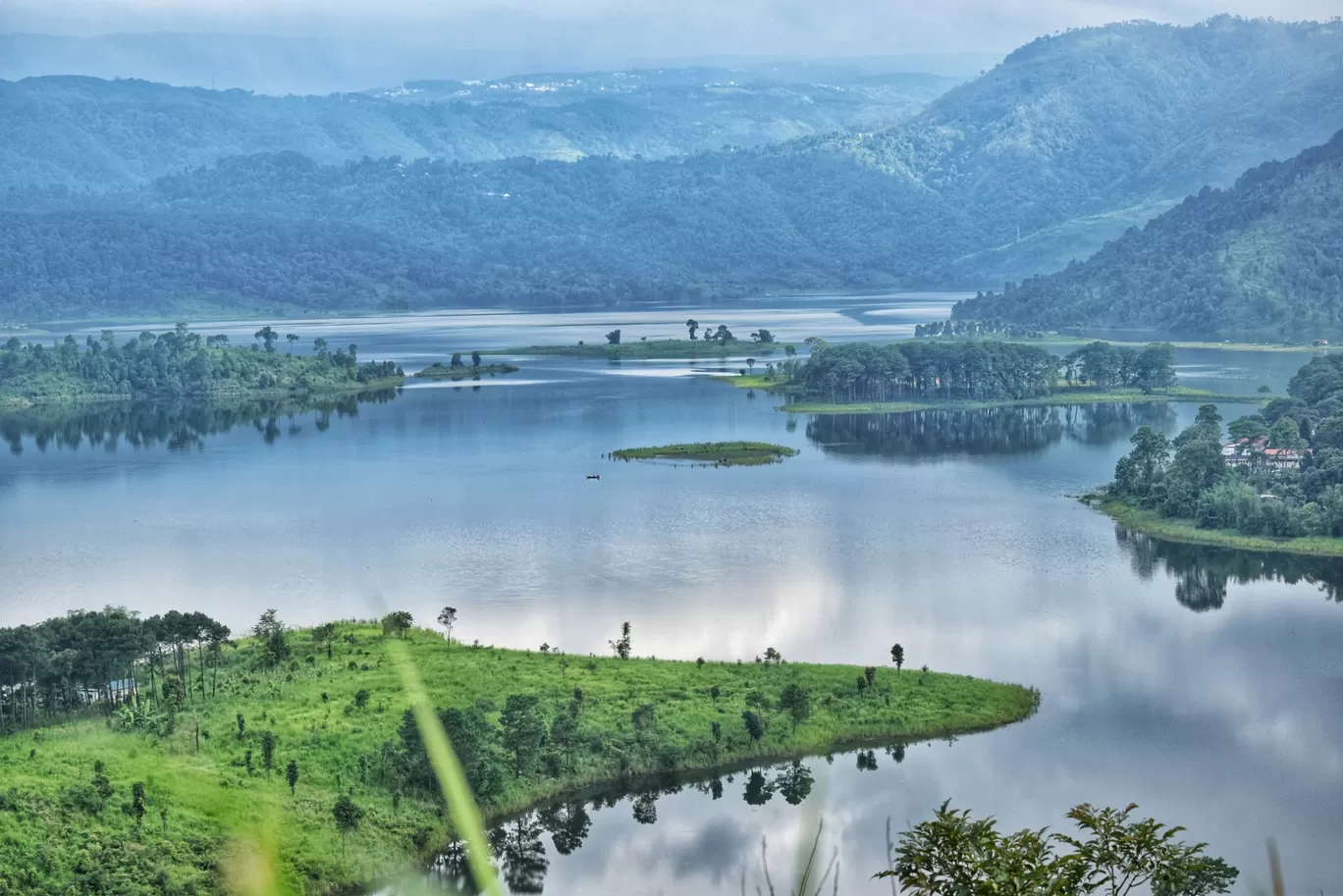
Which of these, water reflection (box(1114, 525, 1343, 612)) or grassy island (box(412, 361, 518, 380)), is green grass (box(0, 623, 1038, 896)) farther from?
grassy island (box(412, 361, 518, 380))

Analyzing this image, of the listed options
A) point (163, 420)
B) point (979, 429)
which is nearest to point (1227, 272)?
point (979, 429)

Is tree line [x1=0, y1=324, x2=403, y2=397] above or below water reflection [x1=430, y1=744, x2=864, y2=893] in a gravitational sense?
above

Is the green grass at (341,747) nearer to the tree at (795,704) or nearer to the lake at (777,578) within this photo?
the tree at (795,704)

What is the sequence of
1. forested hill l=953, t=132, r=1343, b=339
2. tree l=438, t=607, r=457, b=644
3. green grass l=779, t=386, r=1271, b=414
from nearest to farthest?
1. tree l=438, t=607, r=457, b=644
2. green grass l=779, t=386, r=1271, b=414
3. forested hill l=953, t=132, r=1343, b=339

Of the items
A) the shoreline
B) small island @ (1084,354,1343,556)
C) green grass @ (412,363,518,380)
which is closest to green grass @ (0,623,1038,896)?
small island @ (1084,354,1343,556)

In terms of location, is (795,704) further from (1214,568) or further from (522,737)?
(1214,568)

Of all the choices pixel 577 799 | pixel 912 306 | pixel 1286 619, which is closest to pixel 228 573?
pixel 577 799

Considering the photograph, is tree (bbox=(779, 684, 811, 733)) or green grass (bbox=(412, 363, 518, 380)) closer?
tree (bbox=(779, 684, 811, 733))
